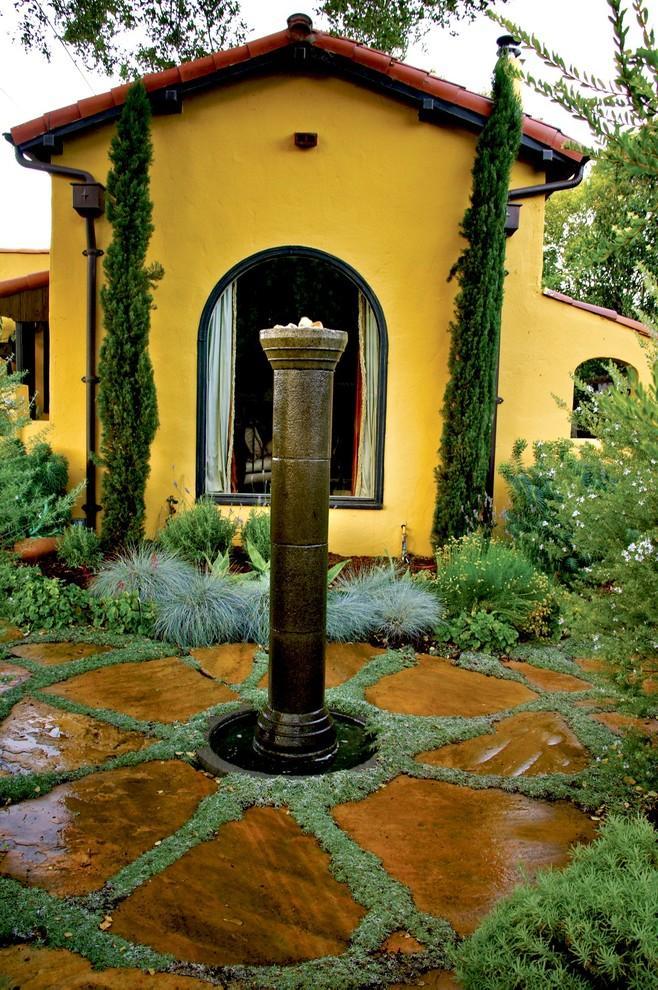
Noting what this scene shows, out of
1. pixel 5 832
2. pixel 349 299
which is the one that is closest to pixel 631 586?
pixel 5 832

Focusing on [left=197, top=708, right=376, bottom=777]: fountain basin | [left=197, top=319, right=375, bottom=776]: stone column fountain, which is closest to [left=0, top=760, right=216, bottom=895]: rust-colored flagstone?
[left=197, top=708, right=376, bottom=777]: fountain basin

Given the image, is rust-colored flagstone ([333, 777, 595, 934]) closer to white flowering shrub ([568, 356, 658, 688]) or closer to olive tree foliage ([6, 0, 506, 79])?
white flowering shrub ([568, 356, 658, 688])

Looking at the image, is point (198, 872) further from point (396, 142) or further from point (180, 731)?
point (396, 142)

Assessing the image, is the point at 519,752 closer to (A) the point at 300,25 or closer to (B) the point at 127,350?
(B) the point at 127,350

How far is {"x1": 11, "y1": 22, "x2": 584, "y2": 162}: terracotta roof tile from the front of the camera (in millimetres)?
6707

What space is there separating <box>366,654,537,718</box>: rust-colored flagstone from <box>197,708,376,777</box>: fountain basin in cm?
35

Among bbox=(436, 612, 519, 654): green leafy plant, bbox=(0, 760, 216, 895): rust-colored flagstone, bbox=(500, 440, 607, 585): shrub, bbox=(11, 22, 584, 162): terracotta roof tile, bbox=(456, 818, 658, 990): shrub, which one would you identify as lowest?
bbox=(0, 760, 216, 895): rust-colored flagstone

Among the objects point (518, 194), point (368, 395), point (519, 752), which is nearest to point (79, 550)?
point (368, 395)

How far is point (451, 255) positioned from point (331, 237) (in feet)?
3.67

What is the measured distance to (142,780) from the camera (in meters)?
3.26

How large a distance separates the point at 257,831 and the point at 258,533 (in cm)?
373

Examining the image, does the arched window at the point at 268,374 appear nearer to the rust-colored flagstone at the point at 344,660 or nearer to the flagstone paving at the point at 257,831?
the rust-colored flagstone at the point at 344,660

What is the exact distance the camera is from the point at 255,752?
142 inches

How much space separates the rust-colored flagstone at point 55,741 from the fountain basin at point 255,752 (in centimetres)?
35
